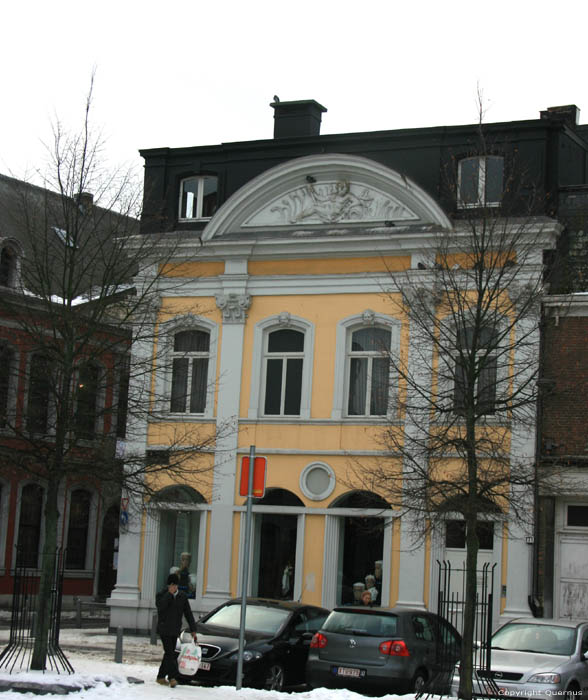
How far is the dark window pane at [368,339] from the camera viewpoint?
26781 millimetres

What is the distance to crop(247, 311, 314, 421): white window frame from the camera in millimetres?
27156

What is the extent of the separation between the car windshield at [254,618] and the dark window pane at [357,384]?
329 inches

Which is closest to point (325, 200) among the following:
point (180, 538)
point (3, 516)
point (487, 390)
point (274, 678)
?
point (487, 390)

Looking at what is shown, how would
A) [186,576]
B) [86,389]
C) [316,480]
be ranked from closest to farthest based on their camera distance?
[86,389] → [316,480] → [186,576]

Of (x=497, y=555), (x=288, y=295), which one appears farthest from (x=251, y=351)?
(x=497, y=555)

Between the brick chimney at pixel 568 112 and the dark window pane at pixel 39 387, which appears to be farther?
the brick chimney at pixel 568 112

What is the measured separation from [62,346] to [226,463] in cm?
1053

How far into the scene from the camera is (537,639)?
17.5 m

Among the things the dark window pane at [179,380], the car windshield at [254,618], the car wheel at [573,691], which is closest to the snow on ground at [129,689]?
the car windshield at [254,618]

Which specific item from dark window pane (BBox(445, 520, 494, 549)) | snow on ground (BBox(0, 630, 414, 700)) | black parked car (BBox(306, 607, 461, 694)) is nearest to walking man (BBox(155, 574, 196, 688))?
snow on ground (BBox(0, 630, 414, 700))

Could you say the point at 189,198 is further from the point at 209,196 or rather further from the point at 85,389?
the point at 85,389

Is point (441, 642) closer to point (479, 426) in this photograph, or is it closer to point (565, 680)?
point (565, 680)

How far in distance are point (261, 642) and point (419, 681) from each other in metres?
2.42

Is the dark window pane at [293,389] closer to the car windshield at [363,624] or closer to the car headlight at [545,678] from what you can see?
the car windshield at [363,624]
